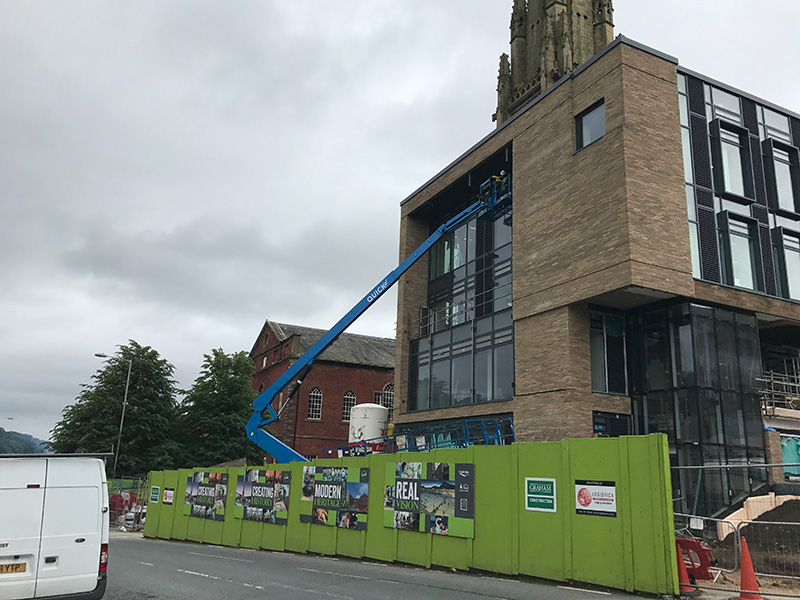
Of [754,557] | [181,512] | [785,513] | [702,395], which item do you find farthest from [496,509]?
[181,512]

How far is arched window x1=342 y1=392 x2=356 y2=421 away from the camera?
47963 mm

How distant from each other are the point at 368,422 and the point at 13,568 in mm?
27388

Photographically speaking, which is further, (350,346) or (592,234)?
(350,346)

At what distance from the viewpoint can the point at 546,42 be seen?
56.6m

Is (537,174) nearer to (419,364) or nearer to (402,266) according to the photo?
(402,266)

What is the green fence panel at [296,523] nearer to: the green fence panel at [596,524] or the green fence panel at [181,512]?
the green fence panel at [181,512]

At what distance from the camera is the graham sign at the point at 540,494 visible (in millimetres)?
11789

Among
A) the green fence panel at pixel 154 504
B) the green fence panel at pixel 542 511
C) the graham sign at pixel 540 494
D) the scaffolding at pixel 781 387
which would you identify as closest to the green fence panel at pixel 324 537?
the green fence panel at pixel 542 511

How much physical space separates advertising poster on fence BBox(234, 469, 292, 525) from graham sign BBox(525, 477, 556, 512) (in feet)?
29.3

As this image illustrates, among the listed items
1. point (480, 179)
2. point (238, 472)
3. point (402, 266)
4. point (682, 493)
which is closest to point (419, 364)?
point (402, 266)

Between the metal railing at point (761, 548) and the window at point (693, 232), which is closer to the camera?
the metal railing at point (761, 548)

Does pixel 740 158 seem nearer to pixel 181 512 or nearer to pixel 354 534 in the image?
pixel 354 534

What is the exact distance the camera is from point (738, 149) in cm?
2292

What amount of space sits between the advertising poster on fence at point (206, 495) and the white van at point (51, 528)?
13707 mm
